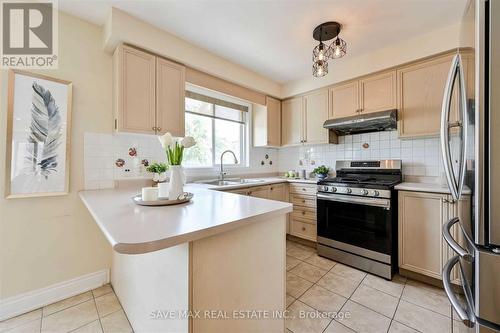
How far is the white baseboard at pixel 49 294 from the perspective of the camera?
1.52 m

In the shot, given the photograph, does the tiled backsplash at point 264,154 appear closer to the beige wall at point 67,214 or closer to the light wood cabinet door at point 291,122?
the beige wall at point 67,214

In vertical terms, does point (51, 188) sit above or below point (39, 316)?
above

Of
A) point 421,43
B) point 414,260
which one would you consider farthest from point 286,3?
point 414,260

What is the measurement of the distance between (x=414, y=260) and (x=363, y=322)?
95cm

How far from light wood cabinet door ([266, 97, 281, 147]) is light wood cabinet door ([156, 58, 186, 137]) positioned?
1.49 meters

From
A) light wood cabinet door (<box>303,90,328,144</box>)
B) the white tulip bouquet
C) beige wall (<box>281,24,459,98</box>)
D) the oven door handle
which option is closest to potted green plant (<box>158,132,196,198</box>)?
the white tulip bouquet

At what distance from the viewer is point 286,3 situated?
1681 millimetres

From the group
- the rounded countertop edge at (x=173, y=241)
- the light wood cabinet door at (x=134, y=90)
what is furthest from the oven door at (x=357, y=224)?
the light wood cabinet door at (x=134, y=90)

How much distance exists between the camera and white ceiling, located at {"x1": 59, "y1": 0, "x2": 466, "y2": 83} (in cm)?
169

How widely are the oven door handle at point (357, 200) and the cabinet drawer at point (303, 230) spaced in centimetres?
50

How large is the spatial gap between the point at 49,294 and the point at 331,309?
2275 mm

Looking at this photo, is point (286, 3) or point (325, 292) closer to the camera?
point (286, 3)

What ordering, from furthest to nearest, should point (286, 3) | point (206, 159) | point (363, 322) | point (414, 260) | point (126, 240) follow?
point (206, 159)
point (414, 260)
point (286, 3)
point (363, 322)
point (126, 240)

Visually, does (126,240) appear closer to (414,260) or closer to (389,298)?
(389,298)
